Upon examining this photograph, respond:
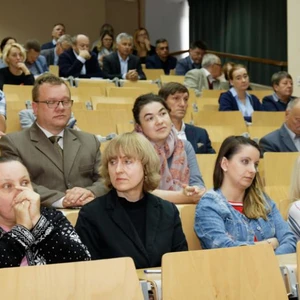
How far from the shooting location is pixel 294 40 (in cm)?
784

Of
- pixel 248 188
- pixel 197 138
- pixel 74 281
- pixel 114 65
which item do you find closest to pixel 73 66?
pixel 114 65

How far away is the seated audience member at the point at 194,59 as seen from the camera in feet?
29.5

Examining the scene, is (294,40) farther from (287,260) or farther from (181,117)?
(287,260)

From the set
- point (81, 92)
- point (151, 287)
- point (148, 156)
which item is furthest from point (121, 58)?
point (151, 287)

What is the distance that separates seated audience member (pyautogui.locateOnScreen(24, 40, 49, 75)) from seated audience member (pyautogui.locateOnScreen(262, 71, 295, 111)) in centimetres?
267

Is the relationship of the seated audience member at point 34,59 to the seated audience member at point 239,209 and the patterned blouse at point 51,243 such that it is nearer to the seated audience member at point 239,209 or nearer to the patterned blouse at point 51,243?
the seated audience member at point 239,209

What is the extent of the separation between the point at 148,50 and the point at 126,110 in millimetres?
4779

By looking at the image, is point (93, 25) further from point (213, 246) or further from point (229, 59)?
point (213, 246)

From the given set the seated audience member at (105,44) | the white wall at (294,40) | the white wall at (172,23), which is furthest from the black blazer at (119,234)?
the white wall at (172,23)

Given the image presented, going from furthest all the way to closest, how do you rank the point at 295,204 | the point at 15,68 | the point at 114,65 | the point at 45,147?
the point at 114,65 → the point at 15,68 → the point at 45,147 → the point at 295,204

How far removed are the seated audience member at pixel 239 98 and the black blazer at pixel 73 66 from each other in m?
1.95

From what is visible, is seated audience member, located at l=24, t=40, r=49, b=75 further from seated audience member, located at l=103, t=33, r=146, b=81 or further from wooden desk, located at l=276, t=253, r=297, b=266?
wooden desk, located at l=276, t=253, r=297, b=266

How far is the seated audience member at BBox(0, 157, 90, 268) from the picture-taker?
2.52 m

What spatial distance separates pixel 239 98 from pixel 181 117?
2.26 m
